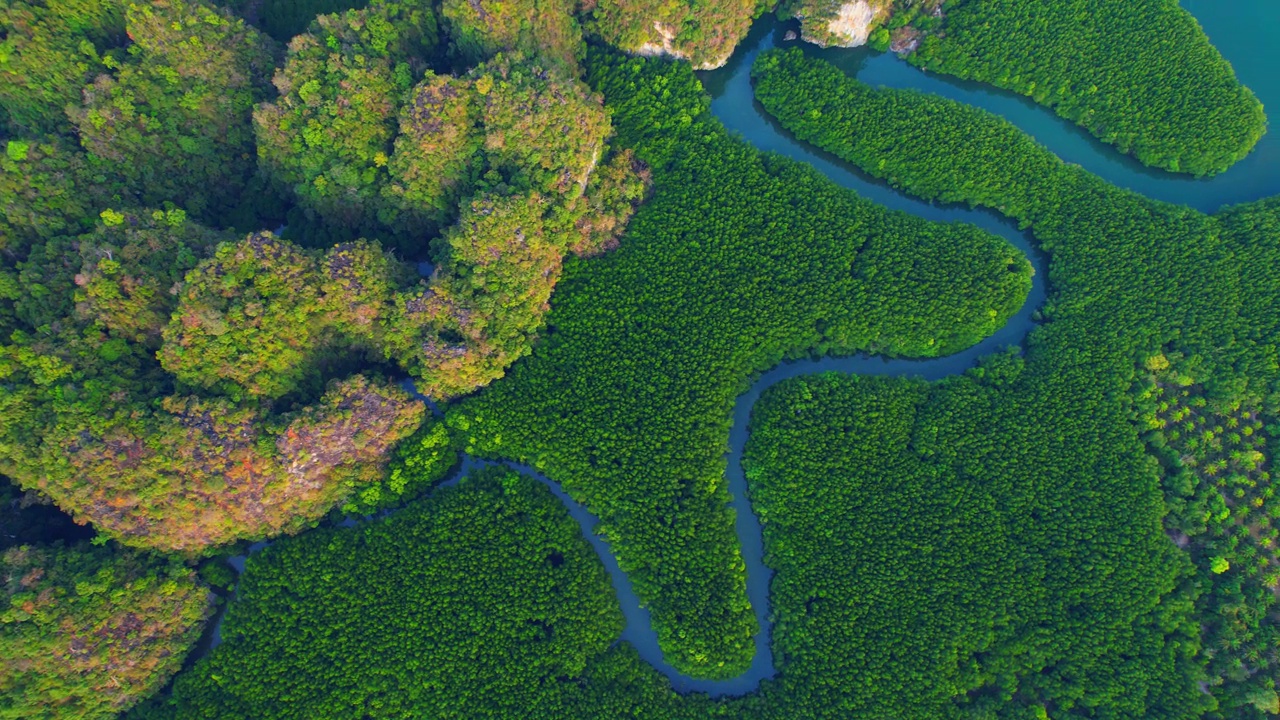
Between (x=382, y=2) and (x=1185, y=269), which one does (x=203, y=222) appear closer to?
(x=382, y=2)

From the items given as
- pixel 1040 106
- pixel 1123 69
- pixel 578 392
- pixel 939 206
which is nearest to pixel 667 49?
pixel 939 206

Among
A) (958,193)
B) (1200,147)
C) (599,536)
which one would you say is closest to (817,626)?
(599,536)

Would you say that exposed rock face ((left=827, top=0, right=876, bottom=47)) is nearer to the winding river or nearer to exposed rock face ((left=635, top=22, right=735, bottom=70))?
the winding river

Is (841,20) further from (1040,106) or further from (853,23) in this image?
(1040,106)

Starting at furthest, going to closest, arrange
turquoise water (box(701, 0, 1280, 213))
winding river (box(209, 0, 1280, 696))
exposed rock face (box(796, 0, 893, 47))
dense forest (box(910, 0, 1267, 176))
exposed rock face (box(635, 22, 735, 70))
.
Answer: turquoise water (box(701, 0, 1280, 213)) < exposed rock face (box(796, 0, 893, 47)) < dense forest (box(910, 0, 1267, 176)) < exposed rock face (box(635, 22, 735, 70)) < winding river (box(209, 0, 1280, 696))

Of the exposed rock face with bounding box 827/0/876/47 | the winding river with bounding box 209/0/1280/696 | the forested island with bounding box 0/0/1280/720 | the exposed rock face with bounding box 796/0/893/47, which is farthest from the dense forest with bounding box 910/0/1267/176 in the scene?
the exposed rock face with bounding box 827/0/876/47

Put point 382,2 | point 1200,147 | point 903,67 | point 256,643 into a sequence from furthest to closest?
point 903,67 → point 1200,147 → point 382,2 → point 256,643

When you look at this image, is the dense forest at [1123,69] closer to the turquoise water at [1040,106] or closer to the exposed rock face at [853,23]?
the turquoise water at [1040,106]

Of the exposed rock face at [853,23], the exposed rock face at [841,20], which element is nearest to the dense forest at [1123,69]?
the exposed rock face at [841,20]
